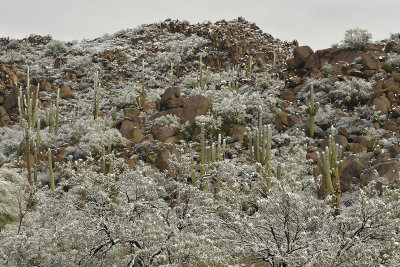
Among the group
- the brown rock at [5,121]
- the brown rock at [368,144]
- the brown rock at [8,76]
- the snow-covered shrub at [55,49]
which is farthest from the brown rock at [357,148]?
the snow-covered shrub at [55,49]

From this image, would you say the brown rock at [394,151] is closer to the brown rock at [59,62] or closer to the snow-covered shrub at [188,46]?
the snow-covered shrub at [188,46]

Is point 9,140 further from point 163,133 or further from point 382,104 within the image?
point 382,104

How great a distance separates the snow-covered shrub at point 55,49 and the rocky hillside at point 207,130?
8.75 feet

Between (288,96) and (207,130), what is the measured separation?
5087 millimetres

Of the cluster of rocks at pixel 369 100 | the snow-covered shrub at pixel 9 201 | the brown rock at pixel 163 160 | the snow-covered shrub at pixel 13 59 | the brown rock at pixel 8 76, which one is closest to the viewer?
the snow-covered shrub at pixel 9 201

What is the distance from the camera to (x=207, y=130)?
53.6 feet

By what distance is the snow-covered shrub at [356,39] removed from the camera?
20.5 metres

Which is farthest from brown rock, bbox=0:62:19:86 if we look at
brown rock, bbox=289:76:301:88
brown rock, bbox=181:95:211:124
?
brown rock, bbox=289:76:301:88

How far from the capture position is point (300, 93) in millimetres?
19031

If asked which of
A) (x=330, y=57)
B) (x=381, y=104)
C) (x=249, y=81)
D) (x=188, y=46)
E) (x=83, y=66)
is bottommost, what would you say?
(x=381, y=104)

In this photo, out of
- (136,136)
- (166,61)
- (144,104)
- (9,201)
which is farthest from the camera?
(166,61)

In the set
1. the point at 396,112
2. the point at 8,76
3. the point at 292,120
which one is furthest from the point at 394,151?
the point at 8,76

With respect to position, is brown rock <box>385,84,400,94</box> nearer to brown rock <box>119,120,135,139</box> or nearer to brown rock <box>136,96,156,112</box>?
brown rock <box>136,96,156,112</box>

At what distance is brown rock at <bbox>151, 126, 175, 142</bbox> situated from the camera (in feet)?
51.4
